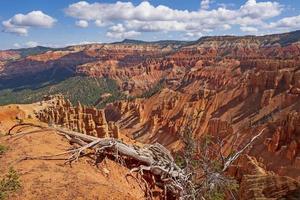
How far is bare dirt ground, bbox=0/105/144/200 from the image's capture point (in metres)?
11.2

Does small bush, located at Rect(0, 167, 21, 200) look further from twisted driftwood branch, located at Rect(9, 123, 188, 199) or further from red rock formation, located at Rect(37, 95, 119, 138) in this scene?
red rock formation, located at Rect(37, 95, 119, 138)

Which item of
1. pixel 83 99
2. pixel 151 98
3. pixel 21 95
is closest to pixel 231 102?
pixel 151 98

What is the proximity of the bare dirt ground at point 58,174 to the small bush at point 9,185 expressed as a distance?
15 cm

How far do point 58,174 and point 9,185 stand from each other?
4.78ft

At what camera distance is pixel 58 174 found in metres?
12.2

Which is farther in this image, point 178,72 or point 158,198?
point 178,72

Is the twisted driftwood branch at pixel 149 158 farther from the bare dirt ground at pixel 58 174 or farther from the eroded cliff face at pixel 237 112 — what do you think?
the eroded cliff face at pixel 237 112

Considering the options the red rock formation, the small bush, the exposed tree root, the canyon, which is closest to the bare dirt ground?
the small bush

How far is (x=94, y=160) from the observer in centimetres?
1338

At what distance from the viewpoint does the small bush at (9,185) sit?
35.9 feet

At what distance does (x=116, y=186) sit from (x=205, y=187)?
2.50m

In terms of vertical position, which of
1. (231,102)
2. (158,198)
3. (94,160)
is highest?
(94,160)

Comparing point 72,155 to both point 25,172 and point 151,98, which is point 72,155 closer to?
point 25,172

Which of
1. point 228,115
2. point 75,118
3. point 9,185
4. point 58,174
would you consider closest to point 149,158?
point 58,174
